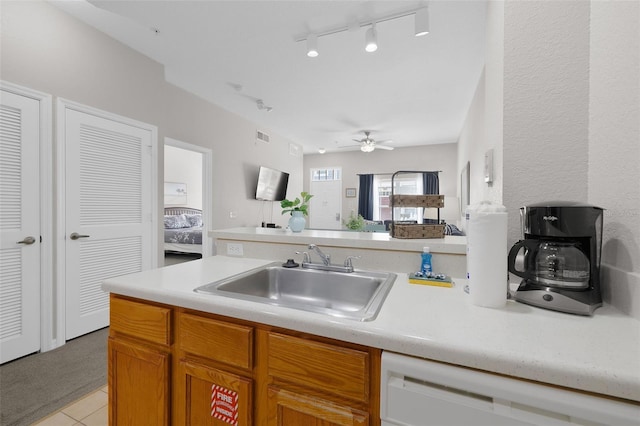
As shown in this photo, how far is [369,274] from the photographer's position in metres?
1.29

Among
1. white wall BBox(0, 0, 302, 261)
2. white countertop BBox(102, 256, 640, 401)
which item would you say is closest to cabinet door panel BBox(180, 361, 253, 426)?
white countertop BBox(102, 256, 640, 401)

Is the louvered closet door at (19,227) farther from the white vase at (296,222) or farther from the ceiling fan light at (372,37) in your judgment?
the ceiling fan light at (372,37)

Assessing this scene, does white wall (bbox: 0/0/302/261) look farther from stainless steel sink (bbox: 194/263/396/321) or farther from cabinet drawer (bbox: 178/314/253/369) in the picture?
cabinet drawer (bbox: 178/314/253/369)

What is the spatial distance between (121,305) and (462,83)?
3896mm

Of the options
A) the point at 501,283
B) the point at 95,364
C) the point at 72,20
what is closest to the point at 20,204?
the point at 95,364

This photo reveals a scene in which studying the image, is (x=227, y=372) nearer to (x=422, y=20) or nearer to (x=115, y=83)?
(x=422, y=20)

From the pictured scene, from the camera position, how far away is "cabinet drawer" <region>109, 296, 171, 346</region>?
1.01 metres

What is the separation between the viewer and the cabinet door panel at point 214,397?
0.88m

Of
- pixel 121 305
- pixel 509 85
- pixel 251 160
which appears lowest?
pixel 121 305

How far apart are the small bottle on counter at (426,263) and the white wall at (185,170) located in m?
6.71

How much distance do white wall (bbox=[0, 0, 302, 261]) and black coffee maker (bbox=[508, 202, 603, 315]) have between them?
3313 millimetres

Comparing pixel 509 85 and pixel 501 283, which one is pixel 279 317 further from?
pixel 509 85

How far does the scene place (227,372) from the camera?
2.99 feet

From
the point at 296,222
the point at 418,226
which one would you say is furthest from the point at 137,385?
the point at 418,226
